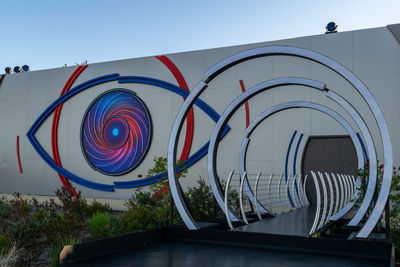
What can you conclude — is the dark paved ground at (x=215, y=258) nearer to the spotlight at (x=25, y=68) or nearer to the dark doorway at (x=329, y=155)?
the dark doorway at (x=329, y=155)

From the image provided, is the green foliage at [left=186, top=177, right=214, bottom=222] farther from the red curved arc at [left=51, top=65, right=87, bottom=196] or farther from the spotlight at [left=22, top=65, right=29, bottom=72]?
the spotlight at [left=22, top=65, right=29, bottom=72]

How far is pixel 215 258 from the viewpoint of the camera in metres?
4.44

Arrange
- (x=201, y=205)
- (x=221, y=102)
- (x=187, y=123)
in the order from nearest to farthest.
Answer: (x=201, y=205)
(x=221, y=102)
(x=187, y=123)

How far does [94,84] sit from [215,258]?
1414cm

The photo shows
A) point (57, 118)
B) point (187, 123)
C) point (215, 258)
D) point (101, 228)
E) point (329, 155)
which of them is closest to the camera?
point (215, 258)

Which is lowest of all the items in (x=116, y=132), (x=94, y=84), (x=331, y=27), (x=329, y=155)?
(x=329, y=155)

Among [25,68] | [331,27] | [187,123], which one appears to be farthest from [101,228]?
[25,68]

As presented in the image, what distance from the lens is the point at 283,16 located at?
11.6 m

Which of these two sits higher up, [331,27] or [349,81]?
[331,27]

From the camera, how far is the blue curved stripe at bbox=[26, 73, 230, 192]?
48.6 ft

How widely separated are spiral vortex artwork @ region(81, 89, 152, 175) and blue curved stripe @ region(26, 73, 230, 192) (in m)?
0.56

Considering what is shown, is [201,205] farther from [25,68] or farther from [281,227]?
[25,68]

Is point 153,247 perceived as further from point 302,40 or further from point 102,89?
point 102,89

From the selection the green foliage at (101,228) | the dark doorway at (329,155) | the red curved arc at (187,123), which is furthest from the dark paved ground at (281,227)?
the red curved arc at (187,123)
